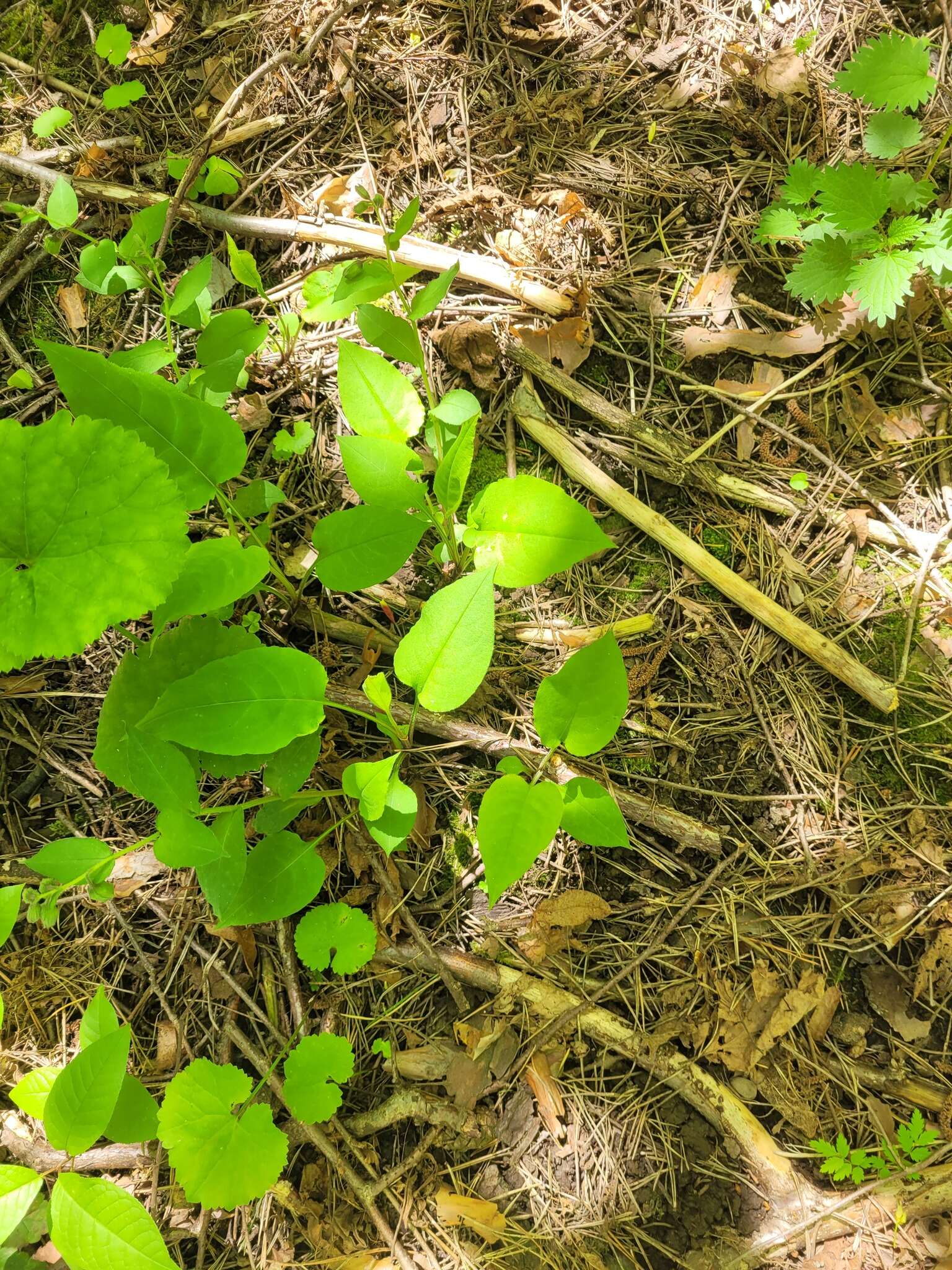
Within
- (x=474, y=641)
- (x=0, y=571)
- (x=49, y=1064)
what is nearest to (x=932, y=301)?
(x=474, y=641)

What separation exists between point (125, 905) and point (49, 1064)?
0.40 m

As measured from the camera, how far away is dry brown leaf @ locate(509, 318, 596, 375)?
208 cm

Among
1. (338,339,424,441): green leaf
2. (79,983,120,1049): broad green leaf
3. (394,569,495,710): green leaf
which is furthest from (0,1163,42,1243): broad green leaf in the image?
(338,339,424,441): green leaf

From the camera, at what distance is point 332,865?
72.4 inches

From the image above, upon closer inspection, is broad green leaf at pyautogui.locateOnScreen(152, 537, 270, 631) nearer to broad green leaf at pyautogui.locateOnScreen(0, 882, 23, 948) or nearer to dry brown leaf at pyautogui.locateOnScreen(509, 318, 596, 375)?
broad green leaf at pyautogui.locateOnScreen(0, 882, 23, 948)

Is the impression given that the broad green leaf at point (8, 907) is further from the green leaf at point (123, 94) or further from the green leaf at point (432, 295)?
the green leaf at point (123, 94)

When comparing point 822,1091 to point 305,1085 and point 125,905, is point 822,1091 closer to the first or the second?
point 305,1085

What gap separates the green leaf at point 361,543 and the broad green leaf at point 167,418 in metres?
0.25

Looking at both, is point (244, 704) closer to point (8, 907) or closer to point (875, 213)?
point (8, 907)

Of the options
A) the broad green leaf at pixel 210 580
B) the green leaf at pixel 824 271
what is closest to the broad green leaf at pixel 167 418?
the broad green leaf at pixel 210 580

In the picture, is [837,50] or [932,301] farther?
[837,50]

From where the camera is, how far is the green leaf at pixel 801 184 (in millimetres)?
2029

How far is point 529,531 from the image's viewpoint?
1622 mm

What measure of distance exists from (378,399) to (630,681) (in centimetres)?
94
